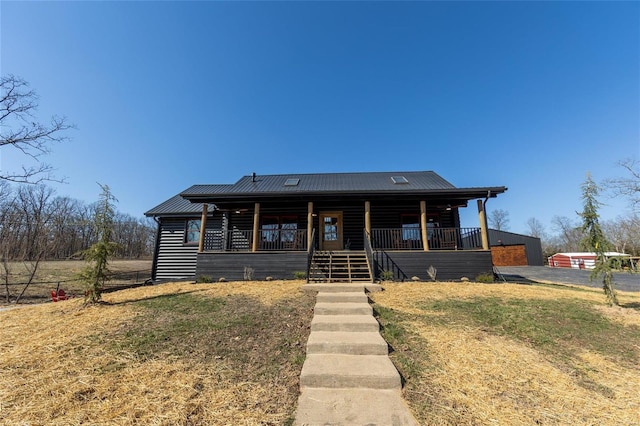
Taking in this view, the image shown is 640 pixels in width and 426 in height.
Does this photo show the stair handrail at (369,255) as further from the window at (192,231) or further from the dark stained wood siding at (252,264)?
the window at (192,231)

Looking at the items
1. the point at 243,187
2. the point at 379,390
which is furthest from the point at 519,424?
the point at 243,187

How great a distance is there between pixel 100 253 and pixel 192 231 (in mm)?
7215

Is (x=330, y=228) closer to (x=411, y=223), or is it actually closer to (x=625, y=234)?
(x=411, y=223)

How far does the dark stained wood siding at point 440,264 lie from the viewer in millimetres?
9070

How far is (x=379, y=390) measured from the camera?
286 cm

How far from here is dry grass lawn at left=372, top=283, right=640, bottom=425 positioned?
8.14 ft

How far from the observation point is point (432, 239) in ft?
34.8

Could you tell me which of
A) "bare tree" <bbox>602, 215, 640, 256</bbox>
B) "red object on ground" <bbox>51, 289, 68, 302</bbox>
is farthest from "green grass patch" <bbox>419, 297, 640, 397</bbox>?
"bare tree" <bbox>602, 215, 640, 256</bbox>

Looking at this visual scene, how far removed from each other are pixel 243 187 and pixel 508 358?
13288mm

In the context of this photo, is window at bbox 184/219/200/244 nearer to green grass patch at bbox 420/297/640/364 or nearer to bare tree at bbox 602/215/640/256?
green grass patch at bbox 420/297/640/364

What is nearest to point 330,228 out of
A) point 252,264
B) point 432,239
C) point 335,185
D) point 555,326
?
point 335,185

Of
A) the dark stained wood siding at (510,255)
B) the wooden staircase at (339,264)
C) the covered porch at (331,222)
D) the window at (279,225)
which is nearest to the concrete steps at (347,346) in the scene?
the wooden staircase at (339,264)

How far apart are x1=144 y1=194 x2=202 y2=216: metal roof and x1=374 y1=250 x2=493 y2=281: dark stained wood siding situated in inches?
390

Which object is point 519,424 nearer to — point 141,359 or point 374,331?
point 374,331
